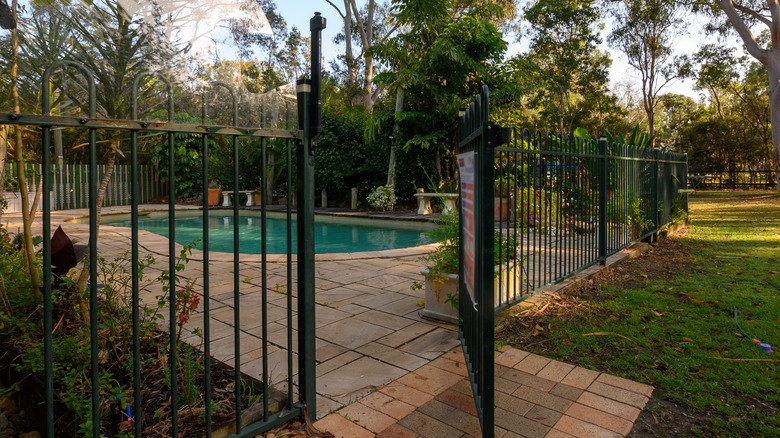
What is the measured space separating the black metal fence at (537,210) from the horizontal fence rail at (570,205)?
1cm

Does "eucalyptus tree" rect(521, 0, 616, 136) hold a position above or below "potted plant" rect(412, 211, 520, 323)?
above

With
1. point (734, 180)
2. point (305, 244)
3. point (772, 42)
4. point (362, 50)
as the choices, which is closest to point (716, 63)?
point (734, 180)

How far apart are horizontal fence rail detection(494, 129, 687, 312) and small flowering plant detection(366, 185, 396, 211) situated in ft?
20.3

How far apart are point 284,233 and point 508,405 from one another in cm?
850

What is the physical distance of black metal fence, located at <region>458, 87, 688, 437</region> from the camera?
1.75 meters

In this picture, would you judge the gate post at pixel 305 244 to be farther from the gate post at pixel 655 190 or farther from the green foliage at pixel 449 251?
the gate post at pixel 655 190

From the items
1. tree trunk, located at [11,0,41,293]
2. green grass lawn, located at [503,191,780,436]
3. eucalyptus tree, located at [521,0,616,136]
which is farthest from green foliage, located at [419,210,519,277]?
eucalyptus tree, located at [521,0,616,136]

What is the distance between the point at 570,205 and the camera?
4414 mm

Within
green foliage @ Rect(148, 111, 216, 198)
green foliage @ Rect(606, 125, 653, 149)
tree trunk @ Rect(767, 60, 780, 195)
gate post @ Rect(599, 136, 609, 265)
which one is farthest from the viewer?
green foliage @ Rect(148, 111, 216, 198)

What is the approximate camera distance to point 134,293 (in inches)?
52.8

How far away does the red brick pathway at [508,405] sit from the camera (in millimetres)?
1906

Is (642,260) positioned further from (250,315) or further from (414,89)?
(414,89)

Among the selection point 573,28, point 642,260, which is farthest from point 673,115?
point 642,260

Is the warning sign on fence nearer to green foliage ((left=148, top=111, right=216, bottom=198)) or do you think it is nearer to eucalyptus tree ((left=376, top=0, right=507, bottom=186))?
eucalyptus tree ((left=376, top=0, right=507, bottom=186))
